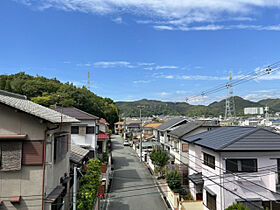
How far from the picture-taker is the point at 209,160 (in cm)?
1598

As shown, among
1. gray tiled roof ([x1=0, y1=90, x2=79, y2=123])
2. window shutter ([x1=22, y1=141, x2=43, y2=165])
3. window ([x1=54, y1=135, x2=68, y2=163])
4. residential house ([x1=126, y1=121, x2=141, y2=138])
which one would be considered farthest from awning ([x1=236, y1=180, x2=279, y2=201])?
residential house ([x1=126, y1=121, x2=141, y2=138])

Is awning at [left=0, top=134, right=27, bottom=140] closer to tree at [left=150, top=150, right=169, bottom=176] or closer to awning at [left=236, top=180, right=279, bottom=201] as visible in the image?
awning at [left=236, top=180, right=279, bottom=201]

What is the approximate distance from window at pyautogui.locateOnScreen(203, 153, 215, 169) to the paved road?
Answer: 5.47m

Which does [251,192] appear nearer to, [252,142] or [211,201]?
[211,201]

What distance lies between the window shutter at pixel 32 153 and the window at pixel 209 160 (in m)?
12.1

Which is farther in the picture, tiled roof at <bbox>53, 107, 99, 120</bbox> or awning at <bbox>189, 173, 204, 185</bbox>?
tiled roof at <bbox>53, 107, 99, 120</bbox>

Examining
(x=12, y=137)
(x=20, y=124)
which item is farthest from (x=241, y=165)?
(x=12, y=137)

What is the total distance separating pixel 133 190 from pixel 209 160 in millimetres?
7942

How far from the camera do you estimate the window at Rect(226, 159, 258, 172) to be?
44.7 feet

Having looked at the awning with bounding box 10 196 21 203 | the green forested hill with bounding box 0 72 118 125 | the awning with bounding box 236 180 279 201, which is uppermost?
the green forested hill with bounding box 0 72 118 125

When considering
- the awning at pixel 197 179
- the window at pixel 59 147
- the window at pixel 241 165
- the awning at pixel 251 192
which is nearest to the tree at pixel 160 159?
the awning at pixel 197 179

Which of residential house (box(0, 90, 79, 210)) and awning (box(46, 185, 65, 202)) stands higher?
residential house (box(0, 90, 79, 210))

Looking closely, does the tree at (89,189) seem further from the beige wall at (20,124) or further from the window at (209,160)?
the window at (209,160)

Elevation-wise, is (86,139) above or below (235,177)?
above
